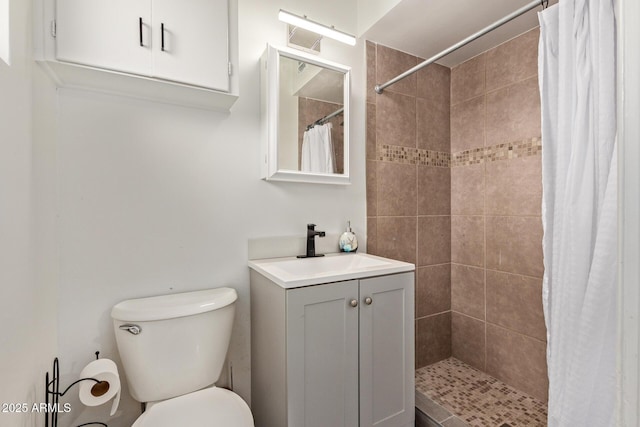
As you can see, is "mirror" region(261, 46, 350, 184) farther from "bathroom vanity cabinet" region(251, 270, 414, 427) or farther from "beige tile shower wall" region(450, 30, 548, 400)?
"beige tile shower wall" region(450, 30, 548, 400)

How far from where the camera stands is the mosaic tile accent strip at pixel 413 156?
1.91m

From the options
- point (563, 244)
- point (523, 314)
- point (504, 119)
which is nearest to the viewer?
point (563, 244)

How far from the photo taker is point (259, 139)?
1.53 m

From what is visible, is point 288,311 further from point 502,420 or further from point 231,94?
point 502,420

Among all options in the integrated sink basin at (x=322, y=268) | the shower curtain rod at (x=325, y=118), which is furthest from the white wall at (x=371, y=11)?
the integrated sink basin at (x=322, y=268)

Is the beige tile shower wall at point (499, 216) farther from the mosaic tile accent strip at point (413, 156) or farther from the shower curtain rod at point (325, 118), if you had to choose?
the shower curtain rod at point (325, 118)

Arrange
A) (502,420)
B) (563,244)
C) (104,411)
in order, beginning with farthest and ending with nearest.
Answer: (502,420), (104,411), (563,244)

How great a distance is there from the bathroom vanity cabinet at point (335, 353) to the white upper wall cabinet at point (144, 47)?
0.89 m

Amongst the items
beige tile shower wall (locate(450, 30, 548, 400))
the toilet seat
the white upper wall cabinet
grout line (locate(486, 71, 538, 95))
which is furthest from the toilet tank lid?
grout line (locate(486, 71, 538, 95))

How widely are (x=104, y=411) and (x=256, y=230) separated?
3.19ft

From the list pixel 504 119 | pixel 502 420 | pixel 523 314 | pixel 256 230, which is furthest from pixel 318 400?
pixel 504 119

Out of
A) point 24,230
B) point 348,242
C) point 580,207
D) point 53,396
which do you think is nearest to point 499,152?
point 580,207

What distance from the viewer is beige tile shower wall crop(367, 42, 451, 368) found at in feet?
6.15

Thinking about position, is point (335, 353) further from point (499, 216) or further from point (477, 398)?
point (499, 216)
